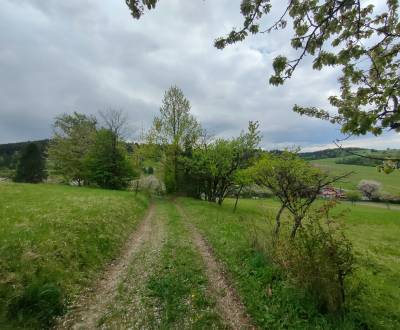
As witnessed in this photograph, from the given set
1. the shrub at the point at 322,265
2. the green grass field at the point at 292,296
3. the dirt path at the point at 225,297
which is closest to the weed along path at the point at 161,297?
the dirt path at the point at 225,297

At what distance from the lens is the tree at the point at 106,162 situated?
133 feet

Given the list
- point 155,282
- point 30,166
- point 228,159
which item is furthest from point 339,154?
point 30,166

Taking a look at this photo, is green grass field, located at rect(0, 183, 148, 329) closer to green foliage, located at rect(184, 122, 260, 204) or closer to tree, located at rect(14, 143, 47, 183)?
green foliage, located at rect(184, 122, 260, 204)

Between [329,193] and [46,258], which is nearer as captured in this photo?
[46,258]

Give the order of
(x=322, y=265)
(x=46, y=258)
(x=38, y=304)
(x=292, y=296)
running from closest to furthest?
(x=38, y=304), (x=322, y=265), (x=292, y=296), (x=46, y=258)

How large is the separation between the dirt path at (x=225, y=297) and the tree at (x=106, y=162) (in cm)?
3526

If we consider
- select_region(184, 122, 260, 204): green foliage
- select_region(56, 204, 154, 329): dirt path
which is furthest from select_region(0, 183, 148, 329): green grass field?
select_region(184, 122, 260, 204): green foliage

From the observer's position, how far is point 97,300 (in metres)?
5.94

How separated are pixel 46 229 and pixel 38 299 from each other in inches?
182

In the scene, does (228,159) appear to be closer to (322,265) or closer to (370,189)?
(322,265)

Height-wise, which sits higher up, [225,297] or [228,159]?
[228,159]

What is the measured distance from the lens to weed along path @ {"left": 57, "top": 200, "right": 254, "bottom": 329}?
5.16 metres

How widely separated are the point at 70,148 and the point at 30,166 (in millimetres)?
15402

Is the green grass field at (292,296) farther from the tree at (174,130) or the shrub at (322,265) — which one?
the tree at (174,130)
